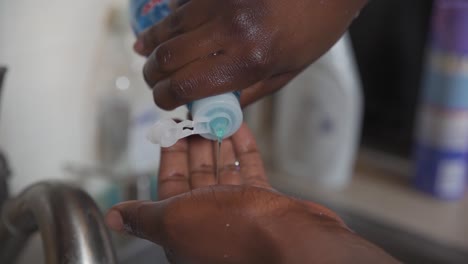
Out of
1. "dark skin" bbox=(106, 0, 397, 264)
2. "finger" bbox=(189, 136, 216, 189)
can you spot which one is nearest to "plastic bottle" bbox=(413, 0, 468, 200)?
"dark skin" bbox=(106, 0, 397, 264)

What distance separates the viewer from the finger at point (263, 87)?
0.48 m

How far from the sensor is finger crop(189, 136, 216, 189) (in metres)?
0.49

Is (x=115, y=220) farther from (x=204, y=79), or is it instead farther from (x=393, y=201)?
(x=393, y=201)

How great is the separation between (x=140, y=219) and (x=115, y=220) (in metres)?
0.02

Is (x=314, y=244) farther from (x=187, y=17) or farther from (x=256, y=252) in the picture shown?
(x=187, y=17)

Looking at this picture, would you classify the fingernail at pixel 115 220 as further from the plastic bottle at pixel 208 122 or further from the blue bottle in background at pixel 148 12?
the blue bottle in background at pixel 148 12

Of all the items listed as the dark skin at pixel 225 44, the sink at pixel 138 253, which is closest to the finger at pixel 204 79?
the dark skin at pixel 225 44

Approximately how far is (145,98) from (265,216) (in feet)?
1.54

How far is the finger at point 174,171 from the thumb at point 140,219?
7cm

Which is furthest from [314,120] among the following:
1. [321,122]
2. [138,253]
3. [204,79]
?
[204,79]

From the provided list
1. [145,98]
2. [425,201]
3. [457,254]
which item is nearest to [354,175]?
[425,201]

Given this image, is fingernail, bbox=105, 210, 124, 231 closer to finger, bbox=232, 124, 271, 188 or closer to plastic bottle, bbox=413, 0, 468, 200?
finger, bbox=232, 124, 271, 188

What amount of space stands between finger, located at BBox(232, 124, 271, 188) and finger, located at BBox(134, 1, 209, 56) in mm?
109

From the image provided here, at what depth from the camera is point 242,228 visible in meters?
0.36
